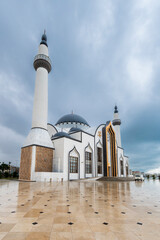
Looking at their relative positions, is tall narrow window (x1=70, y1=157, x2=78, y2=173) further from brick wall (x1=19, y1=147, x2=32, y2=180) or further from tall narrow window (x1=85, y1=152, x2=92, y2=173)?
brick wall (x1=19, y1=147, x2=32, y2=180)

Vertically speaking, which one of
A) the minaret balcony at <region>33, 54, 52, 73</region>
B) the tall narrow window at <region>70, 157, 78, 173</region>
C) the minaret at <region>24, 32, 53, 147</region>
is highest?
the minaret balcony at <region>33, 54, 52, 73</region>

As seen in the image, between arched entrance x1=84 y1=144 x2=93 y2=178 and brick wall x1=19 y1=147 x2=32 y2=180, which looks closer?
brick wall x1=19 y1=147 x2=32 y2=180

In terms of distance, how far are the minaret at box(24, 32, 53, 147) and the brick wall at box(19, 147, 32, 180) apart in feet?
3.43

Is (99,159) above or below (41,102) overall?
below

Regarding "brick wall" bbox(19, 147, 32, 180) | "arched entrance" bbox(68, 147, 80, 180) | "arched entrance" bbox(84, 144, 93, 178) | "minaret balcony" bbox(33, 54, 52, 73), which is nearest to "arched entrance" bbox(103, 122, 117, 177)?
"arched entrance" bbox(84, 144, 93, 178)

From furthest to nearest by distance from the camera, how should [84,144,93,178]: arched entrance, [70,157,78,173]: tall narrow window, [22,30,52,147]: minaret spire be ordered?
[84,144,93,178]: arched entrance, [70,157,78,173]: tall narrow window, [22,30,52,147]: minaret spire

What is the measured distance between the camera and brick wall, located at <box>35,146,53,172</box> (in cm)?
2041

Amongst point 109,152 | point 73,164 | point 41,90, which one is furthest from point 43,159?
point 109,152

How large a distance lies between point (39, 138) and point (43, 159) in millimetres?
3105

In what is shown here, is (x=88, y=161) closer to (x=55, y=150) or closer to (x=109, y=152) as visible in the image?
(x=55, y=150)

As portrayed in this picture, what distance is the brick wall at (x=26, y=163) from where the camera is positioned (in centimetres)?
1987

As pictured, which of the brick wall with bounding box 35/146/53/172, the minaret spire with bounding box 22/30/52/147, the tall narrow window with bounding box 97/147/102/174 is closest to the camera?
the brick wall with bounding box 35/146/53/172

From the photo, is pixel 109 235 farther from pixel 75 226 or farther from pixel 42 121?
pixel 42 121

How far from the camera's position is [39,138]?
2142 centimetres
